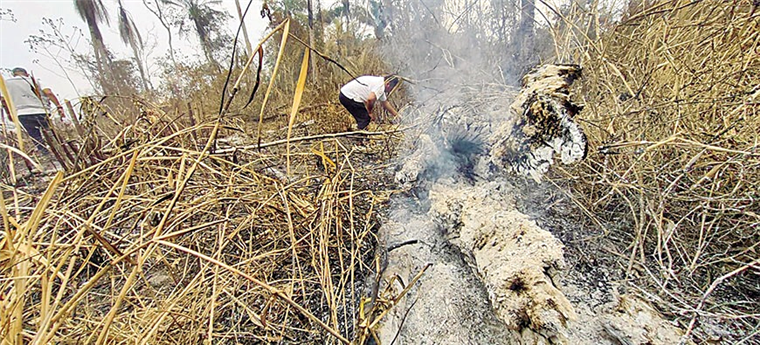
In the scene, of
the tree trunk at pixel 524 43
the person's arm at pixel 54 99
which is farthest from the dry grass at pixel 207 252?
the tree trunk at pixel 524 43

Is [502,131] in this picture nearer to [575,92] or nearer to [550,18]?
[575,92]

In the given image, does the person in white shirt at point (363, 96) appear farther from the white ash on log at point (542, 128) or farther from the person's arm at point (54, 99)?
the person's arm at point (54, 99)

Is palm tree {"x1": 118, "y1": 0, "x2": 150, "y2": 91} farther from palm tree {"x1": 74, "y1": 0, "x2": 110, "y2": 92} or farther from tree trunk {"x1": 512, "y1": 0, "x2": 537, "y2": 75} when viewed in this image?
tree trunk {"x1": 512, "y1": 0, "x2": 537, "y2": 75}

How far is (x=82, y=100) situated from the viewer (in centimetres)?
122

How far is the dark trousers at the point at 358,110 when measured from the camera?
2975 millimetres

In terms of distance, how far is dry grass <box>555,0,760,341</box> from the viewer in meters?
0.58

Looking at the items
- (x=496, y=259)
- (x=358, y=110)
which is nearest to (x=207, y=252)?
(x=496, y=259)

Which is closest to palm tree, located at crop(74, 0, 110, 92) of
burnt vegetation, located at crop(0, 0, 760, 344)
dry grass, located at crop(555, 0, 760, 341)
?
burnt vegetation, located at crop(0, 0, 760, 344)

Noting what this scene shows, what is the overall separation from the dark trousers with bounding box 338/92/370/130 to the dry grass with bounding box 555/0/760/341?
227 cm

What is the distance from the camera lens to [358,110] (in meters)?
3.01

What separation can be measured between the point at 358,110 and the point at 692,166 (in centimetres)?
263

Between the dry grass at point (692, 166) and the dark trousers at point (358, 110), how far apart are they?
2.27 meters

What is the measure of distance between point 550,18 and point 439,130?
0.68 metres

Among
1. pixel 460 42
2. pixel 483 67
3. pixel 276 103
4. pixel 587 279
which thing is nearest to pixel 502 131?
pixel 587 279
